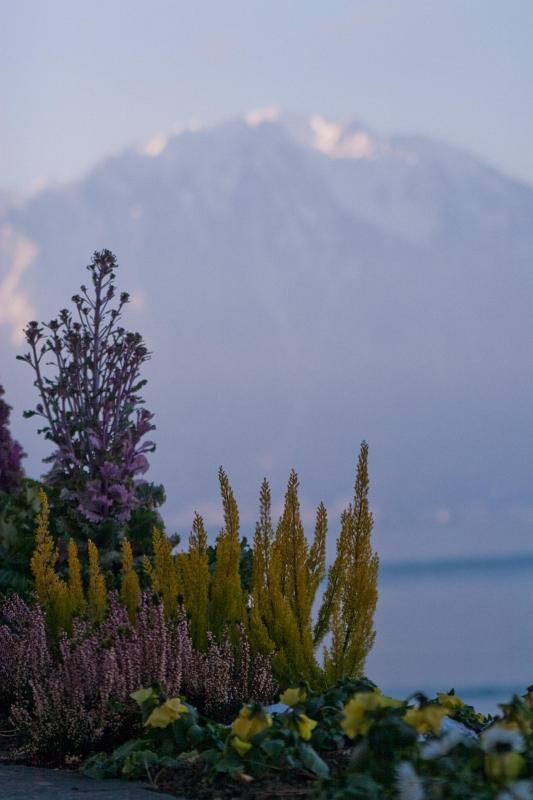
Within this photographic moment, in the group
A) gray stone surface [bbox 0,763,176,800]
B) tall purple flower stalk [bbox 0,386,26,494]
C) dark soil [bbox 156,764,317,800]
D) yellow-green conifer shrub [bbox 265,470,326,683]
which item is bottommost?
gray stone surface [bbox 0,763,176,800]

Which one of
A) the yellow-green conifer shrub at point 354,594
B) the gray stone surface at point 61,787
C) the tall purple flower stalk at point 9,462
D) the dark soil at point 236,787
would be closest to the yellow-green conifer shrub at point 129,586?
the yellow-green conifer shrub at point 354,594

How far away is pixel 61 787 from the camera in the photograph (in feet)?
17.4

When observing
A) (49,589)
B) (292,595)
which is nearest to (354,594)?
(292,595)

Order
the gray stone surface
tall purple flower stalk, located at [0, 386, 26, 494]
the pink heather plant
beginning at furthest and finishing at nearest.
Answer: tall purple flower stalk, located at [0, 386, 26, 494] < the pink heather plant < the gray stone surface

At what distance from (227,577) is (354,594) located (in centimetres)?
105

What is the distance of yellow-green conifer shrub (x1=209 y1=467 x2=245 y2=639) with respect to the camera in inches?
315

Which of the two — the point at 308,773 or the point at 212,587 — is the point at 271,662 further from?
the point at 308,773

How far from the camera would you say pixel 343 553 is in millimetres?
7930

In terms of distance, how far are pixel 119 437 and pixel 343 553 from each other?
2.67m

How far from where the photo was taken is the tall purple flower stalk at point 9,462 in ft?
42.5

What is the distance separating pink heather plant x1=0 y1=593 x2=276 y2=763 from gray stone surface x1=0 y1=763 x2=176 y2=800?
0.33 metres

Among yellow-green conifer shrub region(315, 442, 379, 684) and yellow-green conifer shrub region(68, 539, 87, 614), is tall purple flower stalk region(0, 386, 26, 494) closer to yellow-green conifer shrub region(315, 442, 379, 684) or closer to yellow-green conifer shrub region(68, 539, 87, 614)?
yellow-green conifer shrub region(68, 539, 87, 614)

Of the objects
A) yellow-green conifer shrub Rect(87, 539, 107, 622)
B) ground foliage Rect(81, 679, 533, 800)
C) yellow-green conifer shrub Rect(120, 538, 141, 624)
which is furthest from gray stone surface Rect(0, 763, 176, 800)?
yellow-green conifer shrub Rect(120, 538, 141, 624)

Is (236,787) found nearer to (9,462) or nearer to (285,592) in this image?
(285,592)
